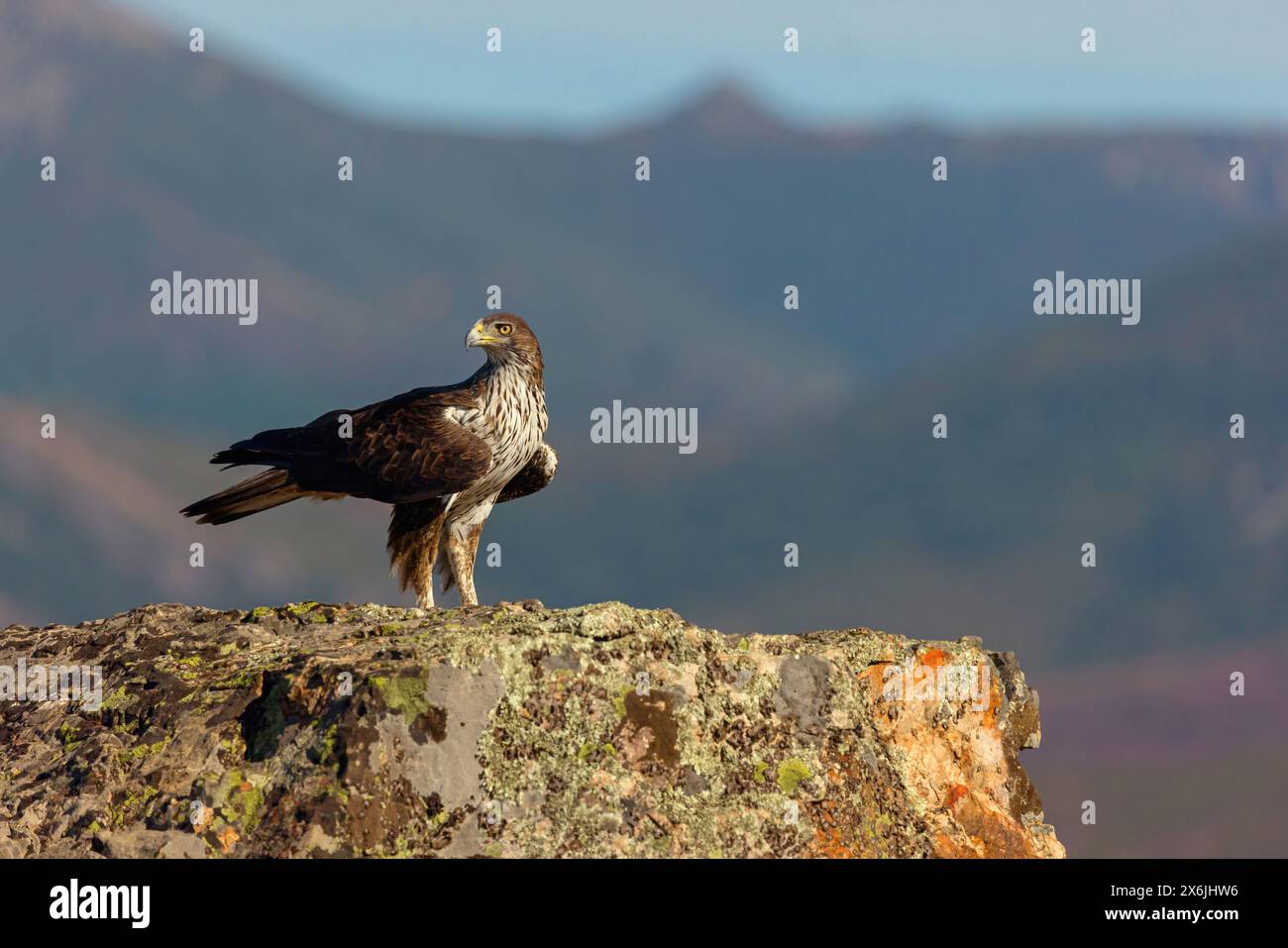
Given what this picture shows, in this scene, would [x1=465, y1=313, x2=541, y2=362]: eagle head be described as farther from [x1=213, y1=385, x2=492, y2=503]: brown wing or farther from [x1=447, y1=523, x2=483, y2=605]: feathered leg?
[x1=447, y1=523, x2=483, y2=605]: feathered leg

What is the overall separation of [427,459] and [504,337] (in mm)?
1443

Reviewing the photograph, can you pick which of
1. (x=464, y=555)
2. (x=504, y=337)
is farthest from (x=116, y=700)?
(x=504, y=337)

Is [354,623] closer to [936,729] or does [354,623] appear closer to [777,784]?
[777,784]

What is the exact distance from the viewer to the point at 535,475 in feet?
46.1

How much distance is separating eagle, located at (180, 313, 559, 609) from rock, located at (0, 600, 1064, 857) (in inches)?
133

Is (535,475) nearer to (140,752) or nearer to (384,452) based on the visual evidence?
(384,452)

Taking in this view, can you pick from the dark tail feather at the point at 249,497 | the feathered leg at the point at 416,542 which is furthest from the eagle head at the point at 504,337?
the dark tail feather at the point at 249,497

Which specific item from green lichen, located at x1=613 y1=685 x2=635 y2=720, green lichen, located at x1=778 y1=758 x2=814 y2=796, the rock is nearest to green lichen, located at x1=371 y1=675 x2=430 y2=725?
the rock

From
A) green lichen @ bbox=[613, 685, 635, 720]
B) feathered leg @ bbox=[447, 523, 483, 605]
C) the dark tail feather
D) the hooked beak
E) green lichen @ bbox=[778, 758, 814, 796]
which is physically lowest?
green lichen @ bbox=[778, 758, 814, 796]

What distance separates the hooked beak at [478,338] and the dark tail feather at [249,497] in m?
2.07

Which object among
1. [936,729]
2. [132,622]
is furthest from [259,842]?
[936,729]

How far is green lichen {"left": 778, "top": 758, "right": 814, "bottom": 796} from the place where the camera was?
26.6 feet

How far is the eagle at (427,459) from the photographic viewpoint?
1270 cm

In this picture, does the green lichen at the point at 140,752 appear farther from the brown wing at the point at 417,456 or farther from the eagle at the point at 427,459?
the brown wing at the point at 417,456
